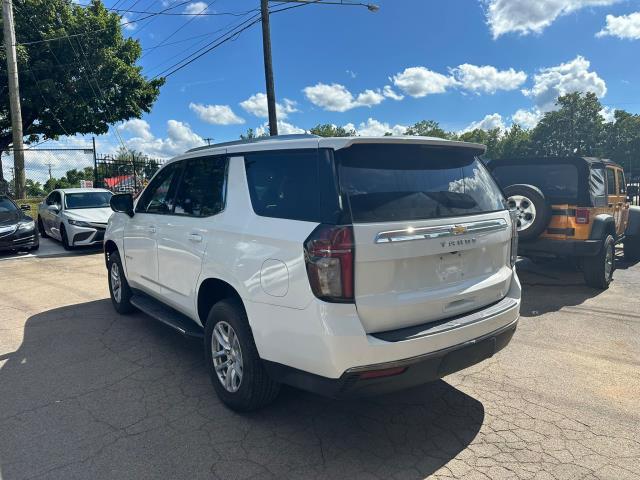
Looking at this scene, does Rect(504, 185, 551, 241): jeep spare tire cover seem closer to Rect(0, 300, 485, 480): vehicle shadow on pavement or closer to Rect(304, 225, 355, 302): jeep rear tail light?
Rect(0, 300, 485, 480): vehicle shadow on pavement

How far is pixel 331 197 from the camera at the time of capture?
2.57m

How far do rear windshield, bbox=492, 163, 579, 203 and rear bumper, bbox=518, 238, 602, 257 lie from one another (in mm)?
595

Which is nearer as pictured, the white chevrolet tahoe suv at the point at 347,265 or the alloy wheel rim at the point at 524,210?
the white chevrolet tahoe suv at the point at 347,265

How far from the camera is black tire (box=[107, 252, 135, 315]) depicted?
5.38m

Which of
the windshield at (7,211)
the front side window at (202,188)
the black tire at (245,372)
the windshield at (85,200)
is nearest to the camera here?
the black tire at (245,372)

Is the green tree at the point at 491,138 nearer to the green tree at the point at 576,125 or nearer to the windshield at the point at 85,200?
the green tree at the point at 576,125

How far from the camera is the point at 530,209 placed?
636 centimetres

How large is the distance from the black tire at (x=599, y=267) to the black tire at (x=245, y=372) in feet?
18.1

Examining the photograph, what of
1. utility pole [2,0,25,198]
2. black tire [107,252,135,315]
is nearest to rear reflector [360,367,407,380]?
black tire [107,252,135,315]

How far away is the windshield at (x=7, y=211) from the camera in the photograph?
33.6 ft

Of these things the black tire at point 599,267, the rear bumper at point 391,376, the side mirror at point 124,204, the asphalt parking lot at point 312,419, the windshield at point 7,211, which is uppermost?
the side mirror at point 124,204

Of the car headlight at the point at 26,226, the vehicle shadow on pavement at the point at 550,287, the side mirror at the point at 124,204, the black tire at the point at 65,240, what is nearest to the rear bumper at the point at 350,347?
the side mirror at the point at 124,204

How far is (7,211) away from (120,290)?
707cm

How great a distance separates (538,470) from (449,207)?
5.23 feet
